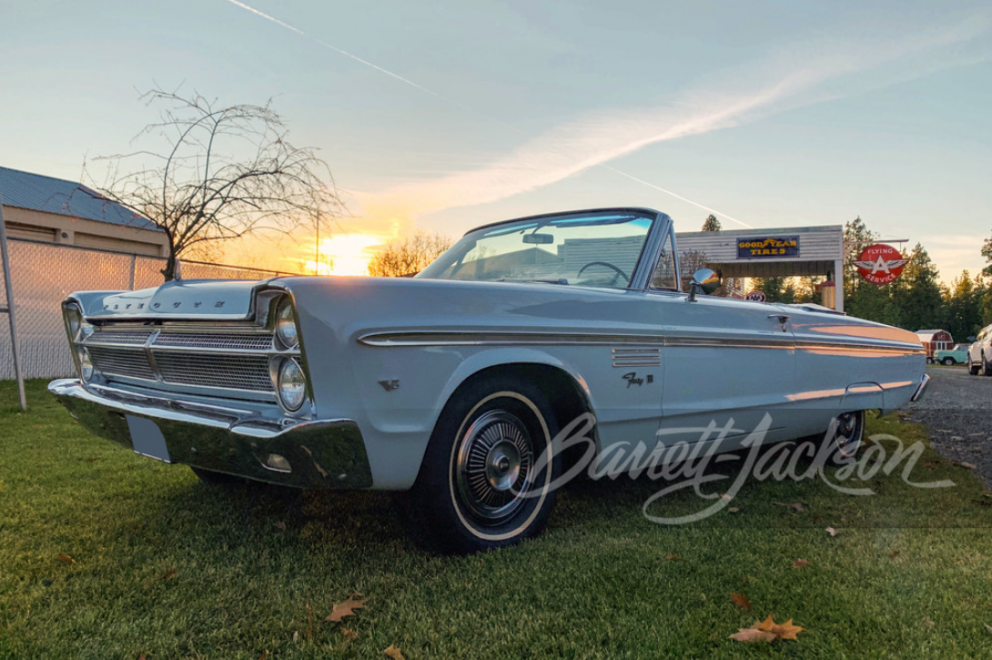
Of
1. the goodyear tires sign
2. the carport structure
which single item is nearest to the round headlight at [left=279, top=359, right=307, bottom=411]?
the carport structure

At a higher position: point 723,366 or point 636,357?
point 636,357

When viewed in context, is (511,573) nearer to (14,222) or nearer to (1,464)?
(1,464)

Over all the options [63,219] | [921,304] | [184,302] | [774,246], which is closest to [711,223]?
[921,304]

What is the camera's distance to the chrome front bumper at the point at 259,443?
208 cm

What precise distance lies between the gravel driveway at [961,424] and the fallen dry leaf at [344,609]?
3846 mm

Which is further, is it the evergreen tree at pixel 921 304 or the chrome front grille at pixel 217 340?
the evergreen tree at pixel 921 304

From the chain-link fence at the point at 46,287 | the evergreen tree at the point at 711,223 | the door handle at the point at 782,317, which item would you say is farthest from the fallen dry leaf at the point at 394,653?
the evergreen tree at the point at 711,223

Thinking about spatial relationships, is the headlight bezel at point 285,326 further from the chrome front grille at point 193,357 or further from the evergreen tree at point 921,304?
the evergreen tree at point 921,304

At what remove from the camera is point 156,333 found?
2.70 m

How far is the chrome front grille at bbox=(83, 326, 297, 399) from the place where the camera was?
231 centimetres

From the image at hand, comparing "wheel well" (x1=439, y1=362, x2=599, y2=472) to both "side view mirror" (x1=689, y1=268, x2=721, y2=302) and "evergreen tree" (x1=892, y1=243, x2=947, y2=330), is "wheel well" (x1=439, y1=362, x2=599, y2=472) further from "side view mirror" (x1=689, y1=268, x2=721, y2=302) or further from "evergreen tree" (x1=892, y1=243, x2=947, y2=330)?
"evergreen tree" (x1=892, y1=243, x2=947, y2=330)

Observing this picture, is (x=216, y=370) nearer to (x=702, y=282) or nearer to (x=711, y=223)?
(x=702, y=282)

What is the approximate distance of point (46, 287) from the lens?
8.83 meters

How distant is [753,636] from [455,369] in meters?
1.24
